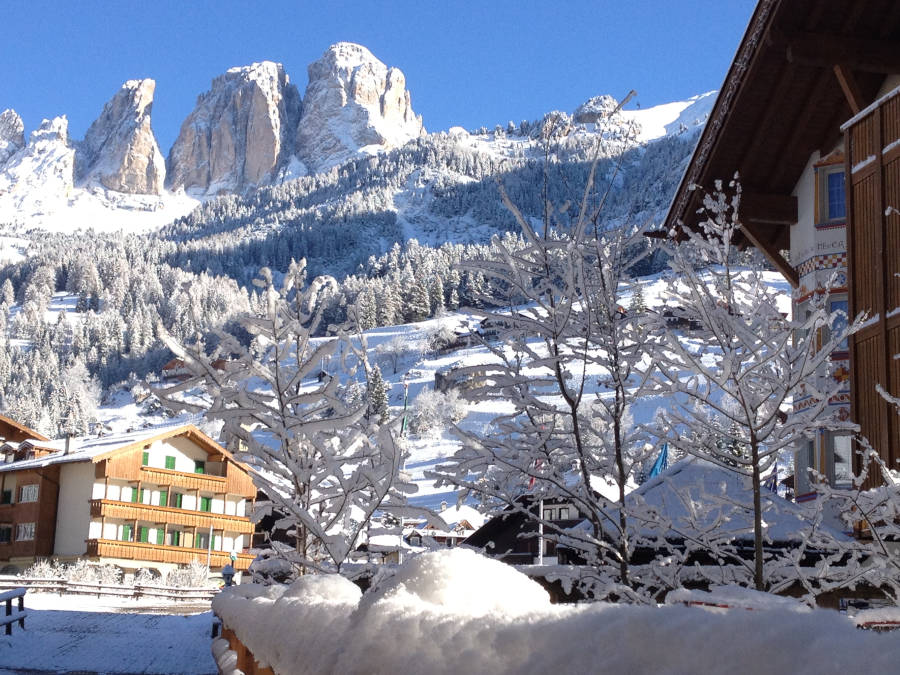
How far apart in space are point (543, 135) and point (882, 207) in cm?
882

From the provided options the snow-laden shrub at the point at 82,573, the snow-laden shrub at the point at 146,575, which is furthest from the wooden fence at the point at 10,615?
the snow-laden shrub at the point at 146,575

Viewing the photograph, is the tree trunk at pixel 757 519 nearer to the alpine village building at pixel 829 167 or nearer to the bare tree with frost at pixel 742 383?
the bare tree with frost at pixel 742 383

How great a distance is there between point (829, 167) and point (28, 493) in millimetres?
46045

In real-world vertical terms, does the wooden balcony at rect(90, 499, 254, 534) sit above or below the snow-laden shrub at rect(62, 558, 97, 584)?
above

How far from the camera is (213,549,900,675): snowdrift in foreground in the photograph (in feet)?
3.37

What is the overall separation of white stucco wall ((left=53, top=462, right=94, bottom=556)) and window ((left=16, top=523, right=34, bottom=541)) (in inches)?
50.5

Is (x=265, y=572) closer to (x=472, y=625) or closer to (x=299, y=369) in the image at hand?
(x=299, y=369)

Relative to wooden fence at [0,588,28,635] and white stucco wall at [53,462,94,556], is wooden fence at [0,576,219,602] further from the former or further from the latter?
white stucco wall at [53,462,94,556]

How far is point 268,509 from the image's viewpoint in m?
7.95

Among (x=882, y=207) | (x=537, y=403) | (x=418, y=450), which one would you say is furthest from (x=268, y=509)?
(x=418, y=450)

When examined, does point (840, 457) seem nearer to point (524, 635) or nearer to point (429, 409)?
point (524, 635)

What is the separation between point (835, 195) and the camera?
1803 centimetres

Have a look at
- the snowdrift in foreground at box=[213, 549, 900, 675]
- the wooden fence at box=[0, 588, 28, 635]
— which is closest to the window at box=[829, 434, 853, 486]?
the wooden fence at box=[0, 588, 28, 635]

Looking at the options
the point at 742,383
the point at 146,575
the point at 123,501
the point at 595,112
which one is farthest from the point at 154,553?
the point at 742,383
